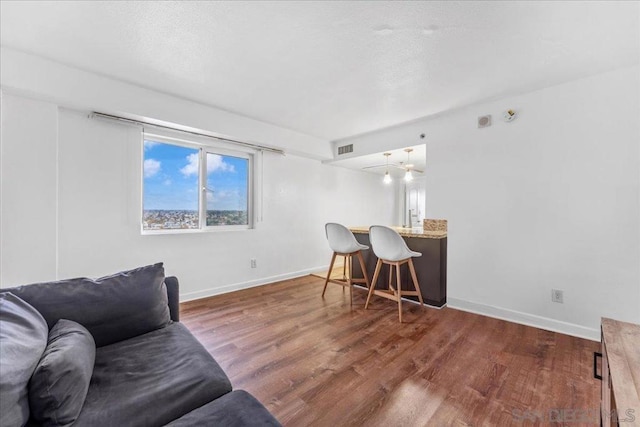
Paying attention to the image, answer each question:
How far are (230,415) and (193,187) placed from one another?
307 cm

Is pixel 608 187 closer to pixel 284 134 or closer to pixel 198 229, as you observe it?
pixel 284 134

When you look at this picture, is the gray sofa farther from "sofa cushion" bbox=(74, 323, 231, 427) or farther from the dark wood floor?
the dark wood floor

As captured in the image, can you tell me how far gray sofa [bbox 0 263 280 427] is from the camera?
823 millimetres

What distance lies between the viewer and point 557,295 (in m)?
2.48

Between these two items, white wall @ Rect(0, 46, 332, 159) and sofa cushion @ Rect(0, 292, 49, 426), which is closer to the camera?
sofa cushion @ Rect(0, 292, 49, 426)

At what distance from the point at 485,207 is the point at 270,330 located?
A: 8.53 ft

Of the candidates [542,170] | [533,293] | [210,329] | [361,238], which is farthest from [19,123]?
[533,293]

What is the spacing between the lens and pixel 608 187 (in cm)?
226

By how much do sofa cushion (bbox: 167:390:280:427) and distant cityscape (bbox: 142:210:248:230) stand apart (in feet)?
8.85

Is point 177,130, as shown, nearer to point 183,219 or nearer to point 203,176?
point 203,176

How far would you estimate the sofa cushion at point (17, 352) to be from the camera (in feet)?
2.38

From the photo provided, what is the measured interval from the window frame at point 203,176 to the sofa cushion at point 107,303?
1768 millimetres

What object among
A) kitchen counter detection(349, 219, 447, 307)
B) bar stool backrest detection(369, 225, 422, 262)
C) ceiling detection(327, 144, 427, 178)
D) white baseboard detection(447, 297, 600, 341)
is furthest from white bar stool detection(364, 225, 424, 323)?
ceiling detection(327, 144, 427, 178)

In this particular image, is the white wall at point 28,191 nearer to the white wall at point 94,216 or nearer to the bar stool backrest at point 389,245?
the white wall at point 94,216
